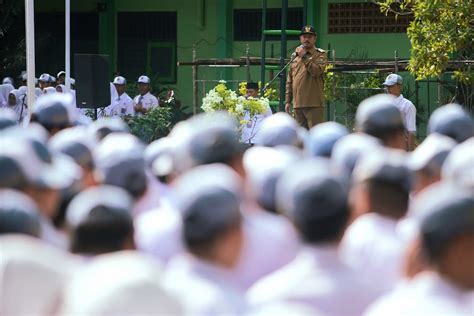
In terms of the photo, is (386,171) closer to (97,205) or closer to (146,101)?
(97,205)

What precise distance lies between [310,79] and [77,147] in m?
8.39

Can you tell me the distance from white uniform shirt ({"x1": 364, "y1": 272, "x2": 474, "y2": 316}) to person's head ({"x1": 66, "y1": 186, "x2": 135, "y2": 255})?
0.89 m

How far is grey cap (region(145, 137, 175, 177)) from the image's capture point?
20.3 feet

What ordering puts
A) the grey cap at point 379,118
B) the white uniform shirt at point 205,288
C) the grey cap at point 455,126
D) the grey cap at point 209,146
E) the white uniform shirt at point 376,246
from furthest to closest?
the grey cap at point 455,126, the grey cap at point 379,118, the grey cap at point 209,146, the white uniform shirt at point 376,246, the white uniform shirt at point 205,288

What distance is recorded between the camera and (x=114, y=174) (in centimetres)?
524

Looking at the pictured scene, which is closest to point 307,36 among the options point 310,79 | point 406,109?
point 310,79

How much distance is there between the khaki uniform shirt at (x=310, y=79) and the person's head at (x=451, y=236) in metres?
11.0

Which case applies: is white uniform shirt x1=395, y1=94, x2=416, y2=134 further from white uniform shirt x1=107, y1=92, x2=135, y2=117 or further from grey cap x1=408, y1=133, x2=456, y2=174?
white uniform shirt x1=107, y1=92, x2=135, y2=117

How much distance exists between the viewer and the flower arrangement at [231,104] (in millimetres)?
14867

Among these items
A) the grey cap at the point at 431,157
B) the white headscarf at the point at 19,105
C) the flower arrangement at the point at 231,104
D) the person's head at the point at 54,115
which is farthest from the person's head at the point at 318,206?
the white headscarf at the point at 19,105

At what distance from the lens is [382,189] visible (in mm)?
4656

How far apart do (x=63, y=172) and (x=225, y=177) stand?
1.74m

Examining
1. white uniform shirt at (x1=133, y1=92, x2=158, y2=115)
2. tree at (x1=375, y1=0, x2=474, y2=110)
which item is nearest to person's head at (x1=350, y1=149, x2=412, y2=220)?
tree at (x1=375, y1=0, x2=474, y2=110)

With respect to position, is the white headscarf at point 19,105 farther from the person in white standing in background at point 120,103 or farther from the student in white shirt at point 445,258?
the student in white shirt at point 445,258
